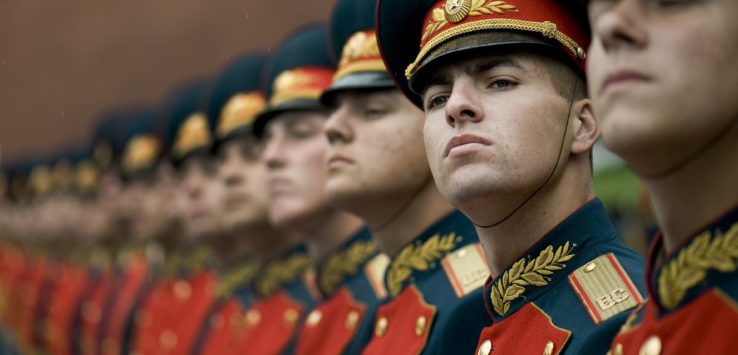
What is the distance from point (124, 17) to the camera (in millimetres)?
13062

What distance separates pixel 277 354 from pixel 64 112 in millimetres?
10660

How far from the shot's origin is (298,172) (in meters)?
4.46

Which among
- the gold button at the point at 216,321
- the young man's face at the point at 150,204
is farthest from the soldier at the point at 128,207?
the gold button at the point at 216,321

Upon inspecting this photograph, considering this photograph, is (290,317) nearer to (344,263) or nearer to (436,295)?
(344,263)

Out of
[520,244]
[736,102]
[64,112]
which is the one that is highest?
[736,102]

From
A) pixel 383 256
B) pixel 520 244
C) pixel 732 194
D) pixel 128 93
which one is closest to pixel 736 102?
pixel 732 194

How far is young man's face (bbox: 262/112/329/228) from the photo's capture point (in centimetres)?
446

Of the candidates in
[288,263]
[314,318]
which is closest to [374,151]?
[314,318]

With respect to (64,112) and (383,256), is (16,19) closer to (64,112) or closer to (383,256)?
(64,112)

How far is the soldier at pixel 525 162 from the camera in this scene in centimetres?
263

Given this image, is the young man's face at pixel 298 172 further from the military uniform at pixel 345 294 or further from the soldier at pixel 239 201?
the soldier at pixel 239 201

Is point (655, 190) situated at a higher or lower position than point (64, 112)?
higher

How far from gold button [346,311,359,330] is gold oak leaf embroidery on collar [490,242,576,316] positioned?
1.43m

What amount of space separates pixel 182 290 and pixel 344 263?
12.1 ft
